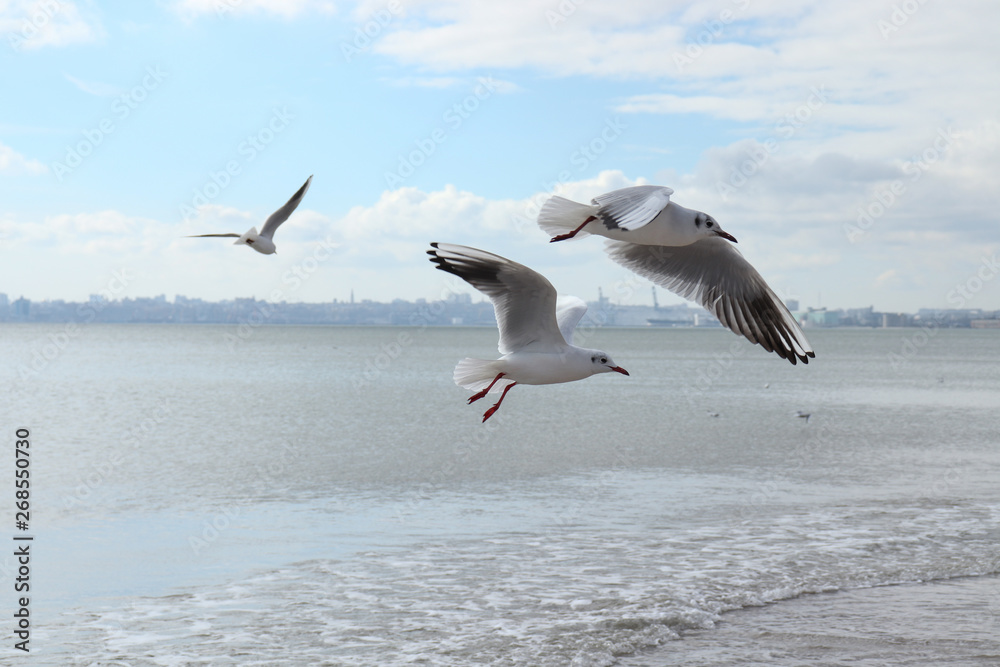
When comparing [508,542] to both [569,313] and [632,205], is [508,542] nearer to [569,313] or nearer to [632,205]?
[569,313]

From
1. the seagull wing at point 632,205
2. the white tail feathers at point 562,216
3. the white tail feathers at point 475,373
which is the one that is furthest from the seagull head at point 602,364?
the seagull wing at point 632,205

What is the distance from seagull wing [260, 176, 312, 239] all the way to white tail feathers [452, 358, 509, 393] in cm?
302

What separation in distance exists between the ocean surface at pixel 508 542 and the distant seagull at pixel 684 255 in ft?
20.7

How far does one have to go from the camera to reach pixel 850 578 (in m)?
13.9

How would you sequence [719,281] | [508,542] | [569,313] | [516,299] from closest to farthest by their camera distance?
[516,299]
[719,281]
[569,313]
[508,542]

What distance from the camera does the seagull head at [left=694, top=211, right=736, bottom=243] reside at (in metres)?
4.14

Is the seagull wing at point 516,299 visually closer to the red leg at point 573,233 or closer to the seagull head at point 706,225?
the red leg at point 573,233

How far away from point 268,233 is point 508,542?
973cm

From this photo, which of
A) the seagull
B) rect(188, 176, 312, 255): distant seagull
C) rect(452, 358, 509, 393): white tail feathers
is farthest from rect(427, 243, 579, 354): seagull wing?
rect(188, 176, 312, 255): distant seagull

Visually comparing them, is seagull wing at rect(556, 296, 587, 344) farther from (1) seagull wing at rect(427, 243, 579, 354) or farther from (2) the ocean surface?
(2) the ocean surface

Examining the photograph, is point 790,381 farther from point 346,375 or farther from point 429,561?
point 429,561

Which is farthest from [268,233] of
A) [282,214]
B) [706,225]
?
[706,225]

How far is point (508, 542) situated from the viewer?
1603cm

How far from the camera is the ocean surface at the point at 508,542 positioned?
11156 mm
